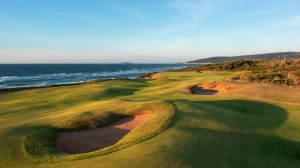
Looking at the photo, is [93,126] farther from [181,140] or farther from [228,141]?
[228,141]

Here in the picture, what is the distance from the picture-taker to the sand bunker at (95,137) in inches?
428

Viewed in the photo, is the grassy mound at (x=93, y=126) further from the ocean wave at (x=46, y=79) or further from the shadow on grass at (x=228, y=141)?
the ocean wave at (x=46, y=79)

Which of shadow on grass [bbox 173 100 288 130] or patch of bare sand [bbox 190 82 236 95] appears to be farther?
patch of bare sand [bbox 190 82 236 95]

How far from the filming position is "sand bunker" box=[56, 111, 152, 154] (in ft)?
35.6

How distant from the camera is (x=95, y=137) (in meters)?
11.9

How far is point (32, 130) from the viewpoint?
1209 centimetres

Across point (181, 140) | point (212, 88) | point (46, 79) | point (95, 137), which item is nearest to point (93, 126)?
point (95, 137)

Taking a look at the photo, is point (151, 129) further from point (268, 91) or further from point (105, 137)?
point (268, 91)

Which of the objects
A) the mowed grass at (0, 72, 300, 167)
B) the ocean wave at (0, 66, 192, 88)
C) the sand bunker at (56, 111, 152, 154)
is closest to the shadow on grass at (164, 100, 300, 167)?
the mowed grass at (0, 72, 300, 167)

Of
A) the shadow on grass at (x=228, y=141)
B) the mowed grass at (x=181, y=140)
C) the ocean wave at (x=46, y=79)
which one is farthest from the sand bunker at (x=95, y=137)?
the ocean wave at (x=46, y=79)

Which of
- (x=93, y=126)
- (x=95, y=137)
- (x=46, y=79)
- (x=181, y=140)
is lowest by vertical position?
(x=46, y=79)

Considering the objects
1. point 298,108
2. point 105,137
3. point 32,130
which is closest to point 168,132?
point 105,137

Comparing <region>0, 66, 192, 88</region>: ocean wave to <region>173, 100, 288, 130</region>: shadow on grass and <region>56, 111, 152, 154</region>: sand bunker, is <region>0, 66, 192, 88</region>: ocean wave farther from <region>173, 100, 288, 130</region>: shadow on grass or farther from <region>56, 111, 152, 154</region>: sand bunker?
<region>173, 100, 288, 130</region>: shadow on grass

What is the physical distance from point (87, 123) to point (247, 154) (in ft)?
26.6
